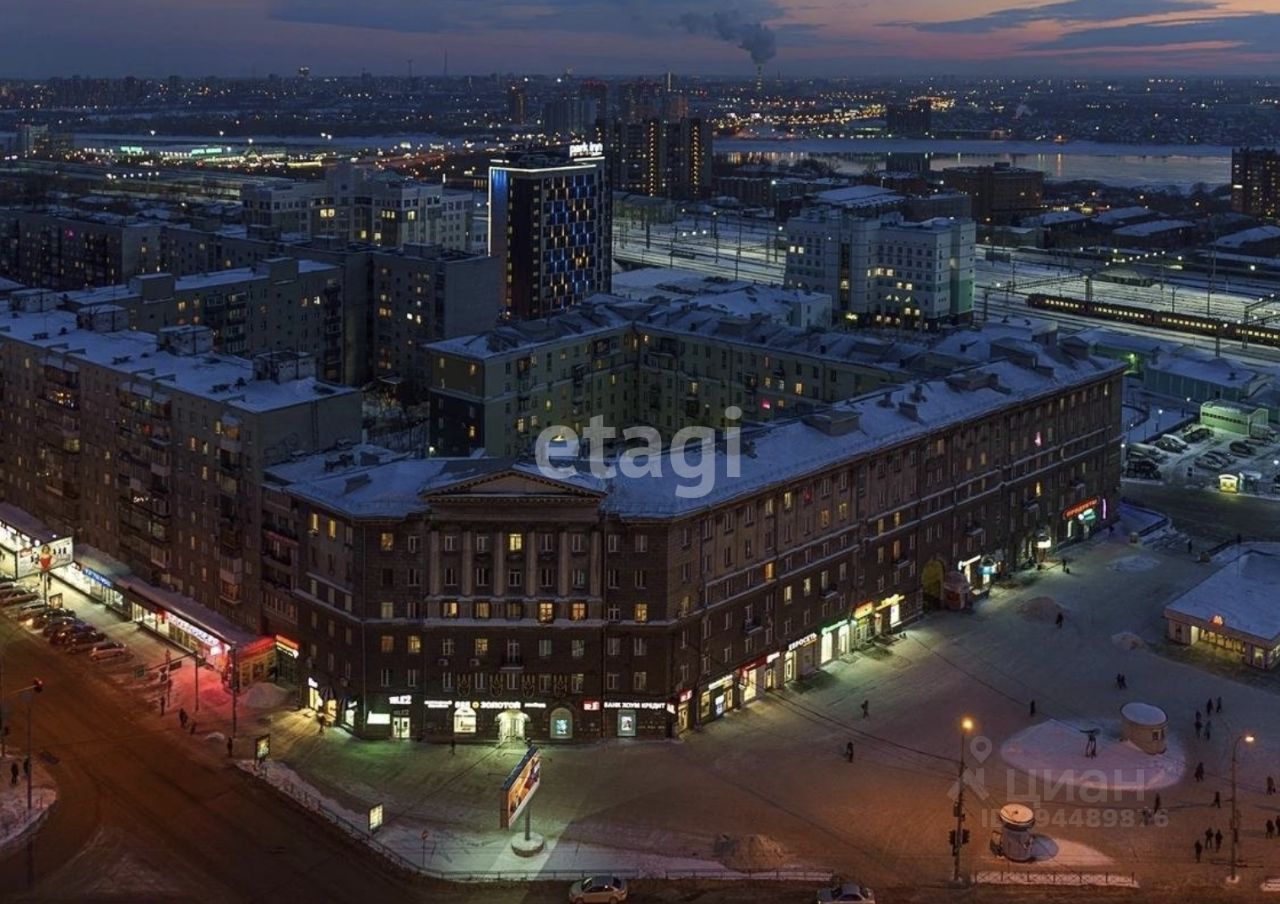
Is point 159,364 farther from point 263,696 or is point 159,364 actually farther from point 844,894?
point 844,894

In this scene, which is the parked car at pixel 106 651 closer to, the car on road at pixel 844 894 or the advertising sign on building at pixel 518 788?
the advertising sign on building at pixel 518 788

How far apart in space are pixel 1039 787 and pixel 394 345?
71417mm

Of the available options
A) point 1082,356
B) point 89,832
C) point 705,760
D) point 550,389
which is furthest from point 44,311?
point 1082,356

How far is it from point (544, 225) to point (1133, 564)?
77.1m

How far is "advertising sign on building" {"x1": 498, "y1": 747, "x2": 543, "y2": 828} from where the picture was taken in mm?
42562

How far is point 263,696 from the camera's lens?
51.9 metres

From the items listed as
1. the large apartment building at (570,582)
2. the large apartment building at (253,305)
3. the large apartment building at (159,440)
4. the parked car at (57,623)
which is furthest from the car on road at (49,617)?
the large apartment building at (253,305)

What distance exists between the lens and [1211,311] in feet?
467

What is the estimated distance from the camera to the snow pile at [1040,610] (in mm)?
60562

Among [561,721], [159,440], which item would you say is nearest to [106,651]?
[159,440]

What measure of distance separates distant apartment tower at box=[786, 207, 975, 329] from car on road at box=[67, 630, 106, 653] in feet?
299

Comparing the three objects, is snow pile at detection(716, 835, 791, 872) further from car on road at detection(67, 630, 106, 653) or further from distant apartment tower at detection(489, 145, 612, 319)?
distant apartment tower at detection(489, 145, 612, 319)

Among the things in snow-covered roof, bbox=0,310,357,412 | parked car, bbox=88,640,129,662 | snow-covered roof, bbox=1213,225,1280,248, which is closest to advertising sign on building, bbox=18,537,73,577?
snow-covered roof, bbox=0,310,357,412

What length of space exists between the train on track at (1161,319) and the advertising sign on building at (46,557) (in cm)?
9442
